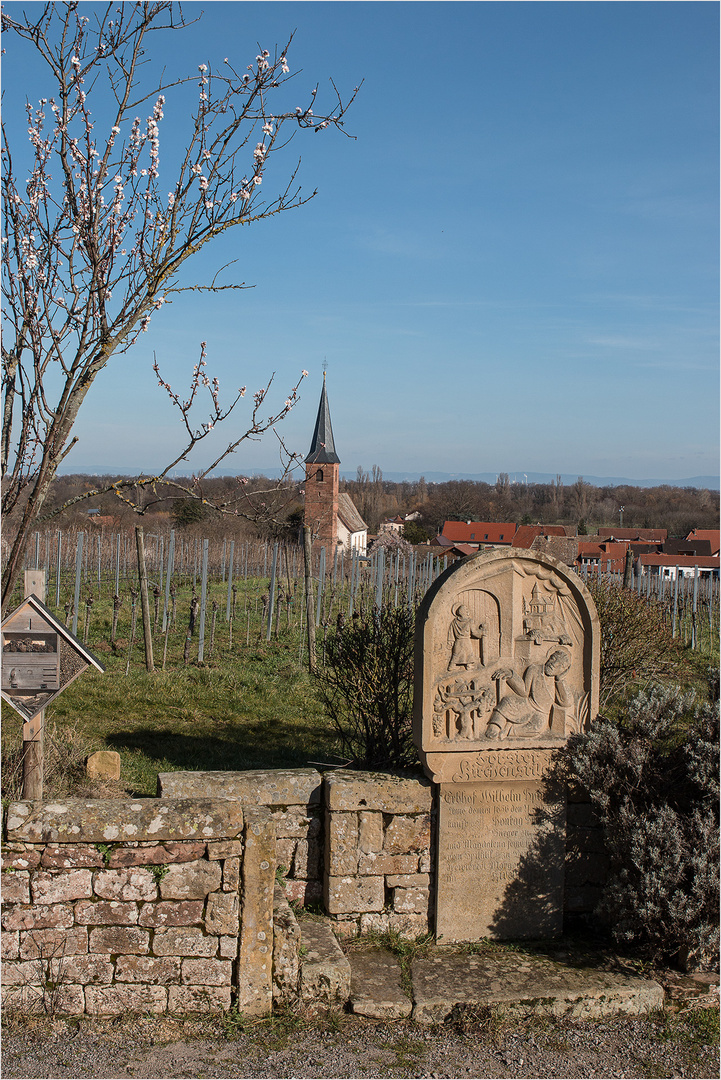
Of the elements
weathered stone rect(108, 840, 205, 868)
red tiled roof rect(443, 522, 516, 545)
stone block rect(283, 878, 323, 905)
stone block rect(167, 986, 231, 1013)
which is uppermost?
red tiled roof rect(443, 522, 516, 545)

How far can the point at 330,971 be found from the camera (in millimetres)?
4109

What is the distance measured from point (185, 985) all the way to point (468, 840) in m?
1.85

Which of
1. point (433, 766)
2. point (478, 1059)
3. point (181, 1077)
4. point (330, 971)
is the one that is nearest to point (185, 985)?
point (181, 1077)

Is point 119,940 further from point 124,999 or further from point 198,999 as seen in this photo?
point 198,999

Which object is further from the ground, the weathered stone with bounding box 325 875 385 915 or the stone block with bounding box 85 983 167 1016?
the weathered stone with bounding box 325 875 385 915

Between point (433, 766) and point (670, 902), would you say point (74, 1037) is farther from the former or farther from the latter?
point (670, 902)

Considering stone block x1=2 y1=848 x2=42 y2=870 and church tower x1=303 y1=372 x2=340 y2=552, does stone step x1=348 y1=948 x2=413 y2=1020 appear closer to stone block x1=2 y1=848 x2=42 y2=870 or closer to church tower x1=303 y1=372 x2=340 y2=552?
stone block x1=2 y1=848 x2=42 y2=870

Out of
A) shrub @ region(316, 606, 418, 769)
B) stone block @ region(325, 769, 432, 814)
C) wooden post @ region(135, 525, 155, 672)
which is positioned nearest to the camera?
stone block @ region(325, 769, 432, 814)

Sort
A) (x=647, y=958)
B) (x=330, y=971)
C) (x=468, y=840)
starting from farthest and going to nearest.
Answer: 1. (x=468, y=840)
2. (x=647, y=958)
3. (x=330, y=971)

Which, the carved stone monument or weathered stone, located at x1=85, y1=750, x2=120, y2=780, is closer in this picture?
the carved stone monument

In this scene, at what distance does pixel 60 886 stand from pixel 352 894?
69.3 inches

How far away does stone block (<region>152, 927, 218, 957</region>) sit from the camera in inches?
153

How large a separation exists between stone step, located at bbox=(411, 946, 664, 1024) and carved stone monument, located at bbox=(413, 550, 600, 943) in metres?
0.42

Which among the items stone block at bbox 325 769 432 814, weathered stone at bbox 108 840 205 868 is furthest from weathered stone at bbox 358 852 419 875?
weathered stone at bbox 108 840 205 868
